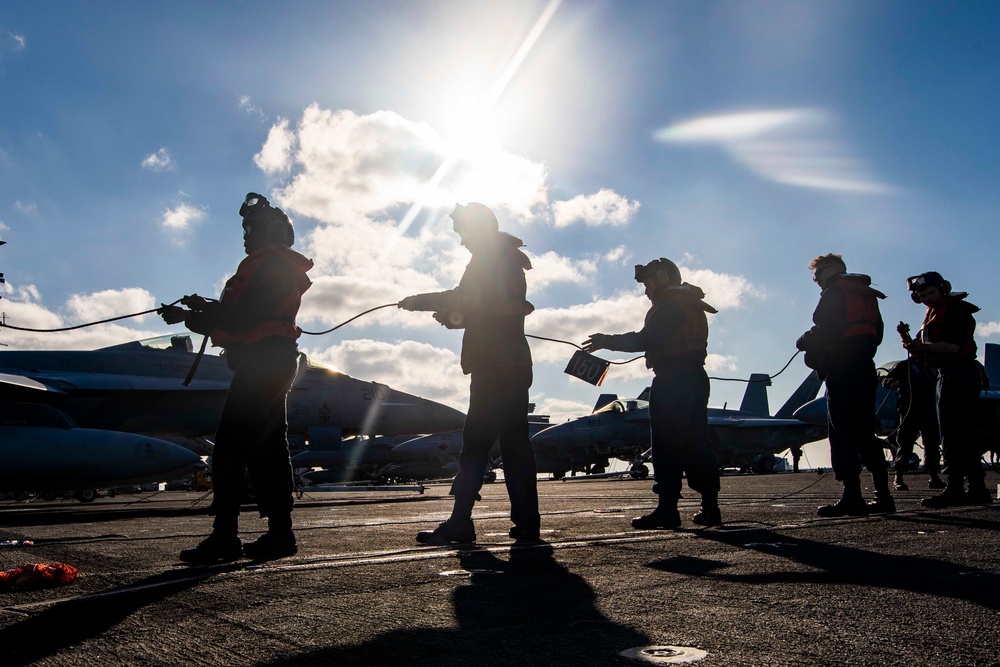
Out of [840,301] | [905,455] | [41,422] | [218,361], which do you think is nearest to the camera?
[840,301]

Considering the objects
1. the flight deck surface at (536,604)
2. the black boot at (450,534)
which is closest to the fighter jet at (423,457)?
the black boot at (450,534)

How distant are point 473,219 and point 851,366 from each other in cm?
314

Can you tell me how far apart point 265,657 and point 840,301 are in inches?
217

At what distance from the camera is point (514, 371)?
16.6 ft

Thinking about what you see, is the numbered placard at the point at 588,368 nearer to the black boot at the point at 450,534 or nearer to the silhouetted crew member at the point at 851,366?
the silhouetted crew member at the point at 851,366

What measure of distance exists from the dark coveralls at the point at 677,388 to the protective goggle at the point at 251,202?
95.1 inches

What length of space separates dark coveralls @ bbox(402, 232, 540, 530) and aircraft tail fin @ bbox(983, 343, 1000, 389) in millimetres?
27183

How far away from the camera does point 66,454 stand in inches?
451

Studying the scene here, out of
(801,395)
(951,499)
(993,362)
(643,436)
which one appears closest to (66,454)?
(951,499)

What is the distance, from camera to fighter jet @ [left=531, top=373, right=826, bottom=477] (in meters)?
34.5

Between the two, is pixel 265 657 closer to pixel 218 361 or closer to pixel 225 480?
pixel 225 480

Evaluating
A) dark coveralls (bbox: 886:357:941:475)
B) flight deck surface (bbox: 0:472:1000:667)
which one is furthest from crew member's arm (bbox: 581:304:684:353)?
dark coveralls (bbox: 886:357:941:475)

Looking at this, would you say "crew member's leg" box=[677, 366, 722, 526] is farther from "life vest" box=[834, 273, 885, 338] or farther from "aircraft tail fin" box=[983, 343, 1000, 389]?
"aircraft tail fin" box=[983, 343, 1000, 389]

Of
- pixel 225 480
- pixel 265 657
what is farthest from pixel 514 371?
pixel 265 657
